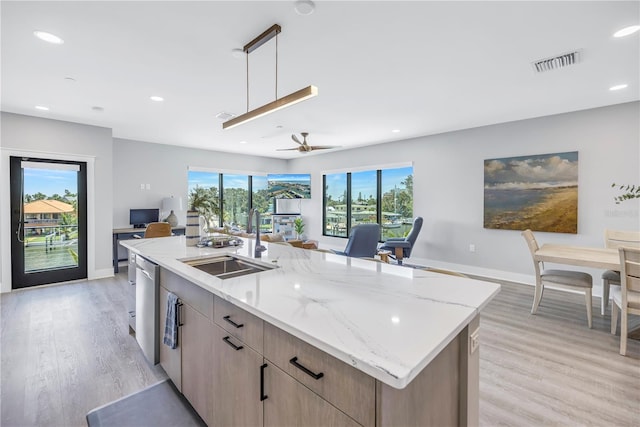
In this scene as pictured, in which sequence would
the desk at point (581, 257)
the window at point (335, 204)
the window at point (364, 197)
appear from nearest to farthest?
the desk at point (581, 257), the window at point (364, 197), the window at point (335, 204)

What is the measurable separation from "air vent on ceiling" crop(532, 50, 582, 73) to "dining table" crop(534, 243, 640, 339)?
1909mm

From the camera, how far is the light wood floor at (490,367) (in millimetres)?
1956

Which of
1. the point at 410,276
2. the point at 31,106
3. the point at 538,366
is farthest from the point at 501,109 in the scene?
the point at 31,106

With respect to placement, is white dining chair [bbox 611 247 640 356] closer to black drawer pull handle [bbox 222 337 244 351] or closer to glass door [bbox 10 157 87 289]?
black drawer pull handle [bbox 222 337 244 351]

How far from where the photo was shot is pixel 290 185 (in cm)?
839

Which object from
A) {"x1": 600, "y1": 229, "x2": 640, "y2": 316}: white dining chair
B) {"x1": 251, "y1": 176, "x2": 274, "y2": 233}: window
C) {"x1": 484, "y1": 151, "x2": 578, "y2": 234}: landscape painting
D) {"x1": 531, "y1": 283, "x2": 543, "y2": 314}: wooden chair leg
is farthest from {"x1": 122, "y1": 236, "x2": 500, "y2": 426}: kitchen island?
{"x1": 251, "y1": 176, "x2": 274, "y2": 233}: window

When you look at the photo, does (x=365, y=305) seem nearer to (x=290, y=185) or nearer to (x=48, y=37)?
(x=48, y=37)

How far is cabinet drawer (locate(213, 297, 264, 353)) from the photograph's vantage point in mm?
1304

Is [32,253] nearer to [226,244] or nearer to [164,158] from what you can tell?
[164,158]

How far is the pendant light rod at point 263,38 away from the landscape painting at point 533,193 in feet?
14.0

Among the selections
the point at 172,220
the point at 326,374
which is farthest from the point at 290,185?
the point at 326,374

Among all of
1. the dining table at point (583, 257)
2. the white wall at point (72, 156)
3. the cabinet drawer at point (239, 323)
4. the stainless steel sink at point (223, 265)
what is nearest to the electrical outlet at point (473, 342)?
the cabinet drawer at point (239, 323)

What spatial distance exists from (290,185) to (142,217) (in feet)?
12.1

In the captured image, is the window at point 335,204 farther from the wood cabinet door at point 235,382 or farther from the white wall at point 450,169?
the wood cabinet door at point 235,382
